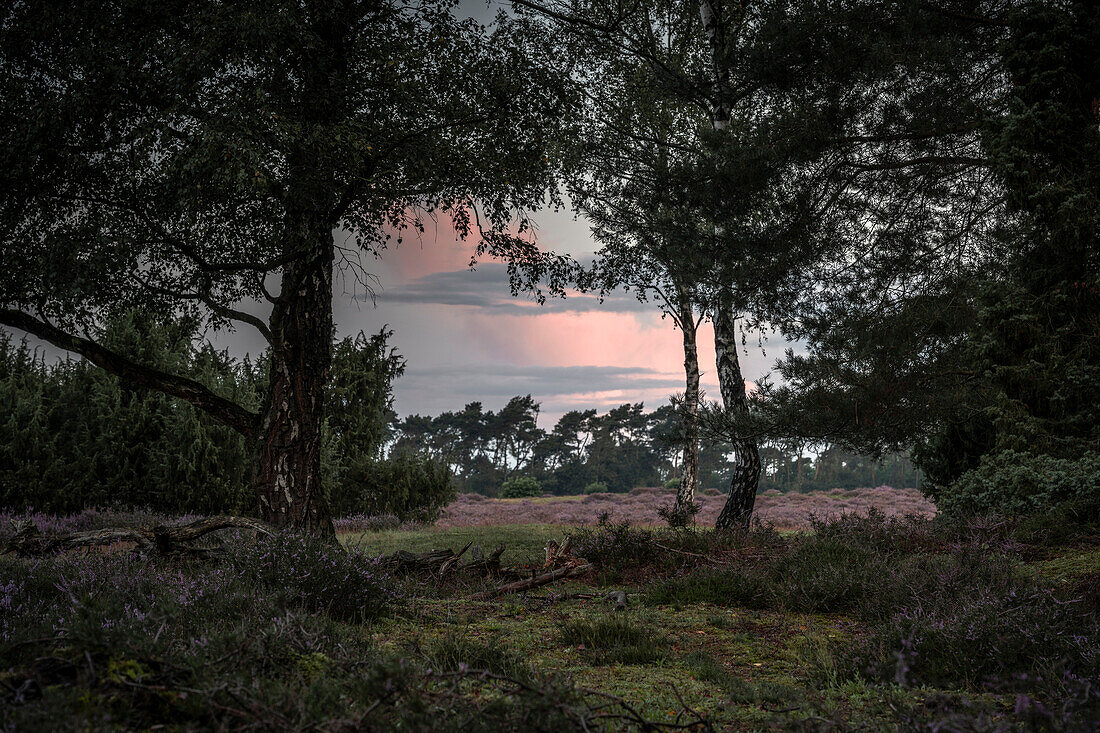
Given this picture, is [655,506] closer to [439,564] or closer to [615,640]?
[439,564]

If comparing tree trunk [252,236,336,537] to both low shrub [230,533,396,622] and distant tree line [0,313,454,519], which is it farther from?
distant tree line [0,313,454,519]

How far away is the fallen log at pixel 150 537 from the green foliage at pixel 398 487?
42.5 ft

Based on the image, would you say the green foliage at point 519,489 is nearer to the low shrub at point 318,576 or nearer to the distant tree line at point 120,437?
the distant tree line at point 120,437

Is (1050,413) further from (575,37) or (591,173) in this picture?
(575,37)

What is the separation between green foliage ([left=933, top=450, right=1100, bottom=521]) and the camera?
7680 mm

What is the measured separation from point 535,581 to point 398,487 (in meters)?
14.3

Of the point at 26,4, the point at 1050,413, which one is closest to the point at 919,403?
the point at 1050,413

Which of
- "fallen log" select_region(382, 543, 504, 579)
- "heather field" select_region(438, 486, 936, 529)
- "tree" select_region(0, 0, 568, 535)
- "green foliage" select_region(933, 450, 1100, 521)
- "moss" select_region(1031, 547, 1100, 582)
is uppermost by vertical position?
"tree" select_region(0, 0, 568, 535)

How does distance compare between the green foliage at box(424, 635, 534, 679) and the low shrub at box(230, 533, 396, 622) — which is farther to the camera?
the low shrub at box(230, 533, 396, 622)

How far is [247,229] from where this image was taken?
9359mm

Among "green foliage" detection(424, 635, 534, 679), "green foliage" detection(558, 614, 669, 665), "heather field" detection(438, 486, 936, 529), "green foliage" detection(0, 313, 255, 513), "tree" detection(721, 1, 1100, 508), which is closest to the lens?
"green foliage" detection(424, 635, 534, 679)

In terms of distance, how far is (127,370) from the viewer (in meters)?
8.74

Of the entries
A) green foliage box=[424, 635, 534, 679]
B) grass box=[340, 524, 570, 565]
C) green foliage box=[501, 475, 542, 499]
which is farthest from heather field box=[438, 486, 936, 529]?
green foliage box=[424, 635, 534, 679]

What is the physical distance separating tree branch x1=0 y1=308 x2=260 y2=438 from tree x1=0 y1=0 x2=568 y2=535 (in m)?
0.03
